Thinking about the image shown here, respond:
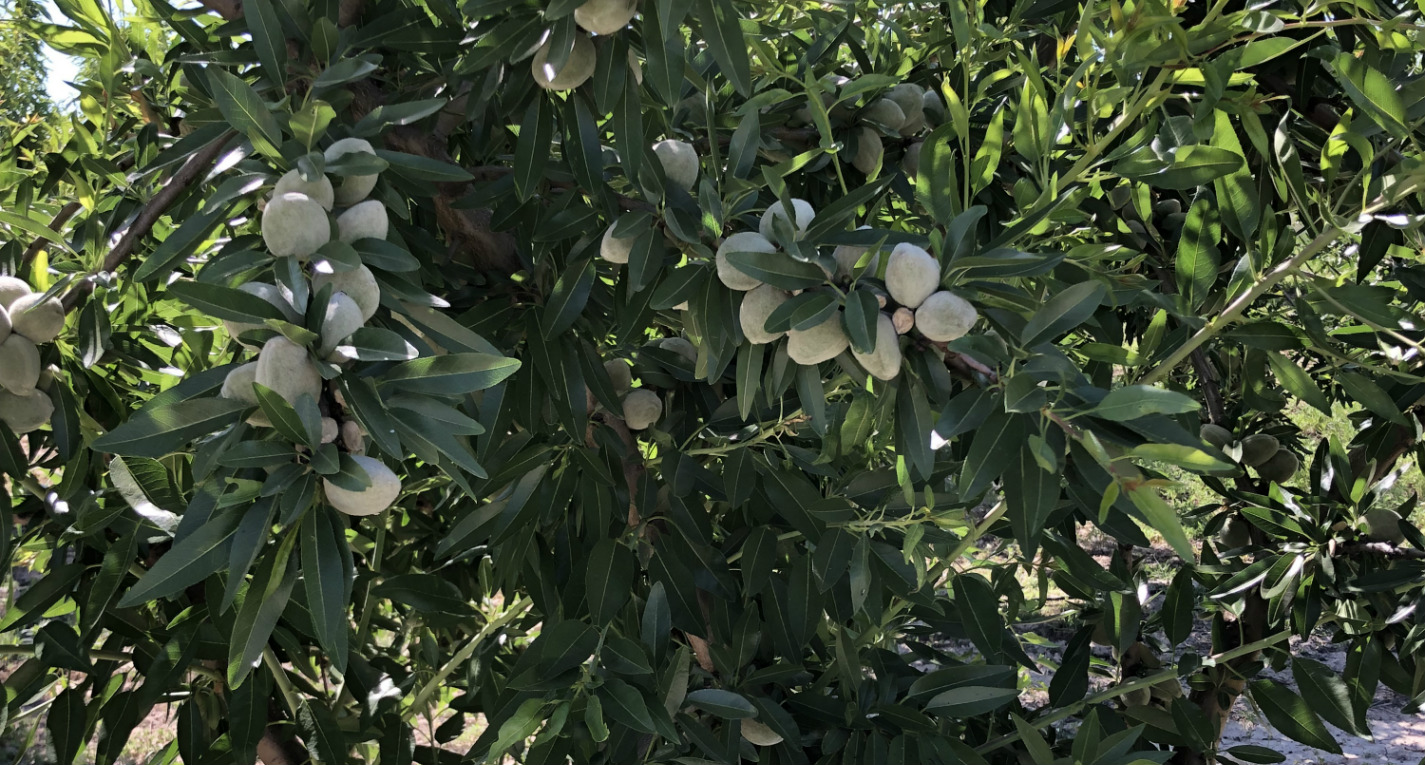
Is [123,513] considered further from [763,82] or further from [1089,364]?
[1089,364]

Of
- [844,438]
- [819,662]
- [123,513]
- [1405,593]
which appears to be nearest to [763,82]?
[844,438]

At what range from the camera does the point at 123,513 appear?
3.63ft

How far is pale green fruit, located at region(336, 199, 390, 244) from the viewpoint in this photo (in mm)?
731

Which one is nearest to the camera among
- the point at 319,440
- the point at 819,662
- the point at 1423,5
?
the point at 319,440

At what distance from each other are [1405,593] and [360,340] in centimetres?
142

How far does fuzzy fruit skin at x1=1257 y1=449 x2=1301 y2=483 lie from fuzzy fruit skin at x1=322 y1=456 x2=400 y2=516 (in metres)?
1.57

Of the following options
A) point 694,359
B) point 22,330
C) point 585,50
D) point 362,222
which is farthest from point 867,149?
point 22,330

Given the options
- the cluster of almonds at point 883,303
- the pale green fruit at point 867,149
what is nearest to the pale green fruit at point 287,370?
the cluster of almonds at point 883,303

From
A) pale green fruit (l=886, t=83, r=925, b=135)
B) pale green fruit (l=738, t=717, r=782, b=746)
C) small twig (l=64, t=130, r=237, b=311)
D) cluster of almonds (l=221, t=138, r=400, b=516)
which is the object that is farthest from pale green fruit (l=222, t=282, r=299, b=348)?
pale green fruit (l=886, t=83, r=925, b=135)

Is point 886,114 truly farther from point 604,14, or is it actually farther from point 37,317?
point 37,317

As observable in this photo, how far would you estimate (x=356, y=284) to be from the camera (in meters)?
0.67

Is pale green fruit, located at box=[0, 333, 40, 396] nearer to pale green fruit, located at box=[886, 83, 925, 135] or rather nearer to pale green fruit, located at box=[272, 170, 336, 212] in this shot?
pale green fruit, located at box=[272, 170, 336, 212]

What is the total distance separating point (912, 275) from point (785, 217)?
12 cm

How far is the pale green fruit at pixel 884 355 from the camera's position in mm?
727
